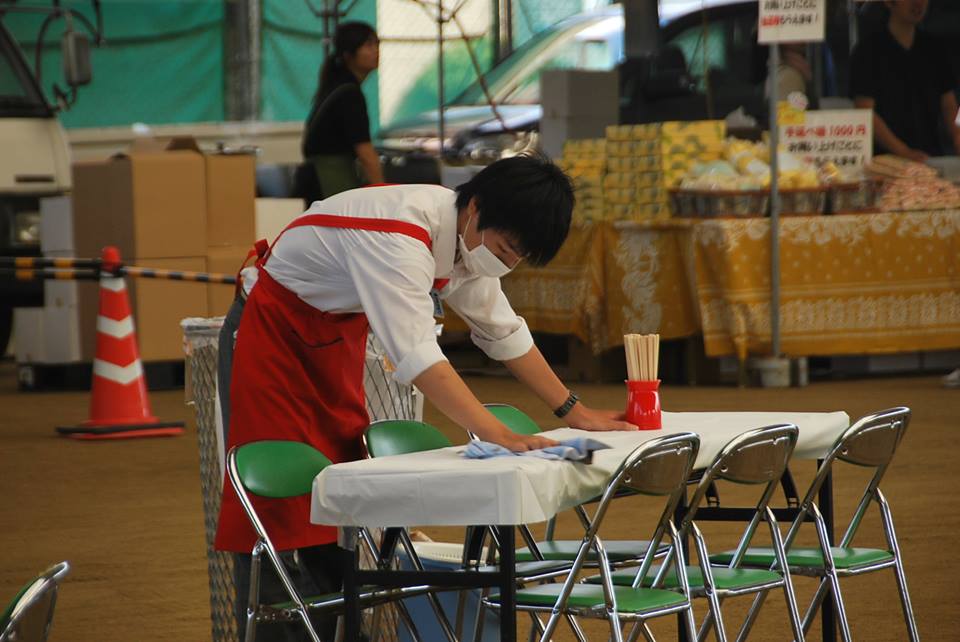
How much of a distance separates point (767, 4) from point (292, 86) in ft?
29.9

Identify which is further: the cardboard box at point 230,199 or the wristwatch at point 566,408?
the cardboard box at point 230,199

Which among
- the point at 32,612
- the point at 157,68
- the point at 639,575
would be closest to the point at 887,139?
the point at 639,575

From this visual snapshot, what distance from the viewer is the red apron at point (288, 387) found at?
4.21 meters

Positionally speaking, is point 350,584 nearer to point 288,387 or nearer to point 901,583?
point 288,387

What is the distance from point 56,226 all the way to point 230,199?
52.1 inches

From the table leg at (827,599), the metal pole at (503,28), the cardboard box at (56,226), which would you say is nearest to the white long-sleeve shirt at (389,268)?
the table leg at (827,599)

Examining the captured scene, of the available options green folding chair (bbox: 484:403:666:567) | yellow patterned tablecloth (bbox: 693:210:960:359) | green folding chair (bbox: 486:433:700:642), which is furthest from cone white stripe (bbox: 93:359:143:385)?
green folding chair (bbox: 486:433:700:642)

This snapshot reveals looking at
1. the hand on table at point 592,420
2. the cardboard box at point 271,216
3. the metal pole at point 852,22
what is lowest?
the hand on table at point 592,420

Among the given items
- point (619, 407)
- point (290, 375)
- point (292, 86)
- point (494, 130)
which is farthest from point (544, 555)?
point (292, 86)

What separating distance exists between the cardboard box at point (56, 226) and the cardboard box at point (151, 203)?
0.42m

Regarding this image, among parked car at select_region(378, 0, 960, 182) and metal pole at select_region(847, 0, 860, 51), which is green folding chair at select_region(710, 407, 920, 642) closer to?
parked car at select_region(378, 0, 960, 182)

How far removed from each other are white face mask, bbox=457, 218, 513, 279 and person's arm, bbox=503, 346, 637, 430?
361 millimetres

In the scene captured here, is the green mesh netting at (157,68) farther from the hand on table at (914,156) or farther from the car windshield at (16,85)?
the hand on table at (914,156)

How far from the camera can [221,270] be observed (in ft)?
37.2
